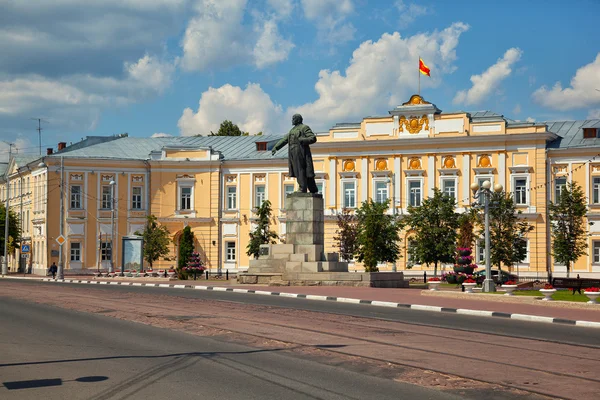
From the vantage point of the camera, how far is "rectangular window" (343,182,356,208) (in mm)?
64125

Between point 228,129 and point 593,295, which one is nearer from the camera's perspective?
point 593,295

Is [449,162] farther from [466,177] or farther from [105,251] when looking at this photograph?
[105,251]

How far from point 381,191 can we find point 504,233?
13.4 meters

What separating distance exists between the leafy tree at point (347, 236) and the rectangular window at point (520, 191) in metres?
12.1

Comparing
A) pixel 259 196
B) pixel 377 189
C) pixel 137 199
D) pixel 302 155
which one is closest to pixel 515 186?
pixel 377 189

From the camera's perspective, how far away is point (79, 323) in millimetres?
18109

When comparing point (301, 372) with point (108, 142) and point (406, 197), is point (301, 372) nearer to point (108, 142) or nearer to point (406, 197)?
point (406, 197)

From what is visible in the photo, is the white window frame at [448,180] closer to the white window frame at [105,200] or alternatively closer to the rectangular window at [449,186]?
the rectangular window at [449,186]

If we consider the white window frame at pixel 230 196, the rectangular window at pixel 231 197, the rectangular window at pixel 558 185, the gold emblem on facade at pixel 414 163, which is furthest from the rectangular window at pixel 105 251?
the rectangular window at pixel 558 185

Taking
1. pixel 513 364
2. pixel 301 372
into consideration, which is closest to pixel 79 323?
pixel 301 372

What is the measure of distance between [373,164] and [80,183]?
79.2 feet

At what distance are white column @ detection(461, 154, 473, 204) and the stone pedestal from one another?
27.0 m

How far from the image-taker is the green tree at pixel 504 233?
5184 centimetres

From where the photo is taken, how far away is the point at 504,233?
52125 mm
